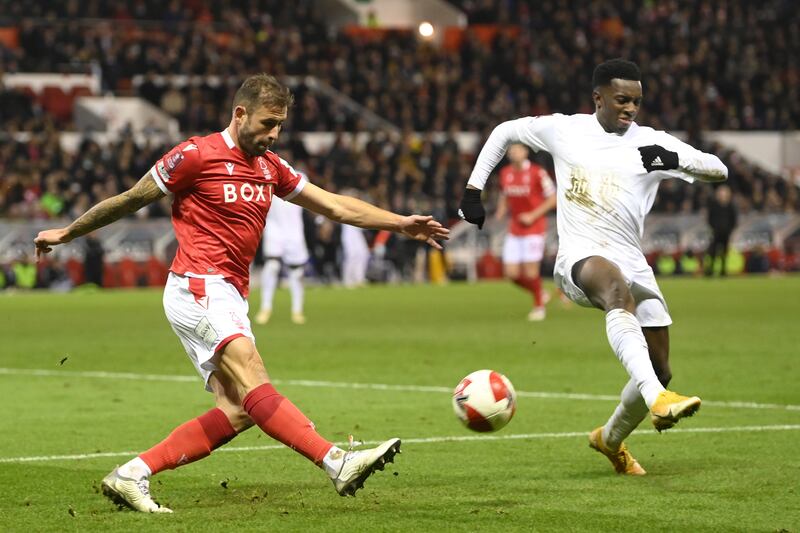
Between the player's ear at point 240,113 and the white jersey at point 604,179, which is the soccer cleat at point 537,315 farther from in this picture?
the player's ear at point 240,113

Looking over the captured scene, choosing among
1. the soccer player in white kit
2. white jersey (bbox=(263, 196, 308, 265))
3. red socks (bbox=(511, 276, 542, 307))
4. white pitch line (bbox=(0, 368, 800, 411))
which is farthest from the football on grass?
red socks (bbox=(511, 276, 542, 307))

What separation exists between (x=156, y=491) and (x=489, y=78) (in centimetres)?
3980

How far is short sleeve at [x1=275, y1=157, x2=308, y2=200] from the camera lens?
7.63 metres

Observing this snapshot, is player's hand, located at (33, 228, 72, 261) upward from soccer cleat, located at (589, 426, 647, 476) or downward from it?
upward

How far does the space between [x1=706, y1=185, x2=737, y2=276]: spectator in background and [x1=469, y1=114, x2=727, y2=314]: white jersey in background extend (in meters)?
28.0

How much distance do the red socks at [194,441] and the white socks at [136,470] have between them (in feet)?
0.28

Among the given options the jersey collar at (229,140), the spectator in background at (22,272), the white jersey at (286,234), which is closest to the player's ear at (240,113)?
the jersey collar at (229,140)

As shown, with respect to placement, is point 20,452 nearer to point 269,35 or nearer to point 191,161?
point 191,161

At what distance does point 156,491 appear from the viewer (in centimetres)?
776

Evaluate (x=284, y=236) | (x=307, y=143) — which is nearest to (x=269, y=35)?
(x=307, y=143)

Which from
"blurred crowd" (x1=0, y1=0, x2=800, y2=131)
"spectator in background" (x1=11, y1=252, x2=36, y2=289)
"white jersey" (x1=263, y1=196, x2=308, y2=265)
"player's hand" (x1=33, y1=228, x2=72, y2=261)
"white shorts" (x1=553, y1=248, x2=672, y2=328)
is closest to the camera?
"player's hand" (x1=33, y1=228, x2=72, y2=261)

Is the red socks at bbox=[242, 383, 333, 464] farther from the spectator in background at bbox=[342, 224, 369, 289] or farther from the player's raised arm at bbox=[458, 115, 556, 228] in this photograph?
the spectator in background at bbox=[342, 224, 369, 289]

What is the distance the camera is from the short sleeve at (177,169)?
7117mm

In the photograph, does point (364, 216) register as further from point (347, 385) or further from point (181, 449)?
point (347, 385)
